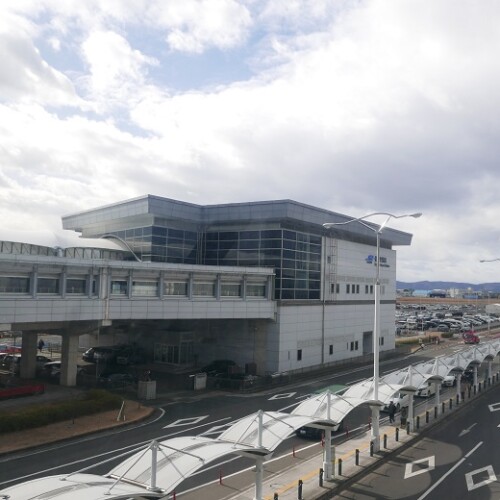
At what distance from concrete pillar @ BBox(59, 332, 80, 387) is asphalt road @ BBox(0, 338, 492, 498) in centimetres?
885

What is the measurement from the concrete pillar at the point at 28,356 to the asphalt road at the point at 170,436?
46.1 feet

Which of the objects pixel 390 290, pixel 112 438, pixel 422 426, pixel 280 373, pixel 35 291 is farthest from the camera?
pixel 390 290

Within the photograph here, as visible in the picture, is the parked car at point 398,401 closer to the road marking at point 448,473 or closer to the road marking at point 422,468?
the road marking at point 448,473

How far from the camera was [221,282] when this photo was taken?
43.4 m

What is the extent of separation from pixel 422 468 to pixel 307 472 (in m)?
4.97

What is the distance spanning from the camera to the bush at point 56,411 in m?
25.8

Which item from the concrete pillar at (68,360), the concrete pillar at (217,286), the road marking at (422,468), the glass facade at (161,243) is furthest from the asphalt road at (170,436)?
the glass facade at (161,243)

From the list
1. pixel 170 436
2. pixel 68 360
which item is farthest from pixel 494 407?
pixel 68 360

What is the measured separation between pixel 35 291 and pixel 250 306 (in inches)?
728

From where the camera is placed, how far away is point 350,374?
159 feet

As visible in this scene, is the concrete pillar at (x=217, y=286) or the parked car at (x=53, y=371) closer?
the parked car at (x=53, y=371)

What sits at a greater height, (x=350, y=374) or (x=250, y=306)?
(x=250, y=306)

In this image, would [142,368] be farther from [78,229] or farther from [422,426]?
[422,426]

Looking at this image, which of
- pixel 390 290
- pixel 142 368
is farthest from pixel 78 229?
pixel 390 290
